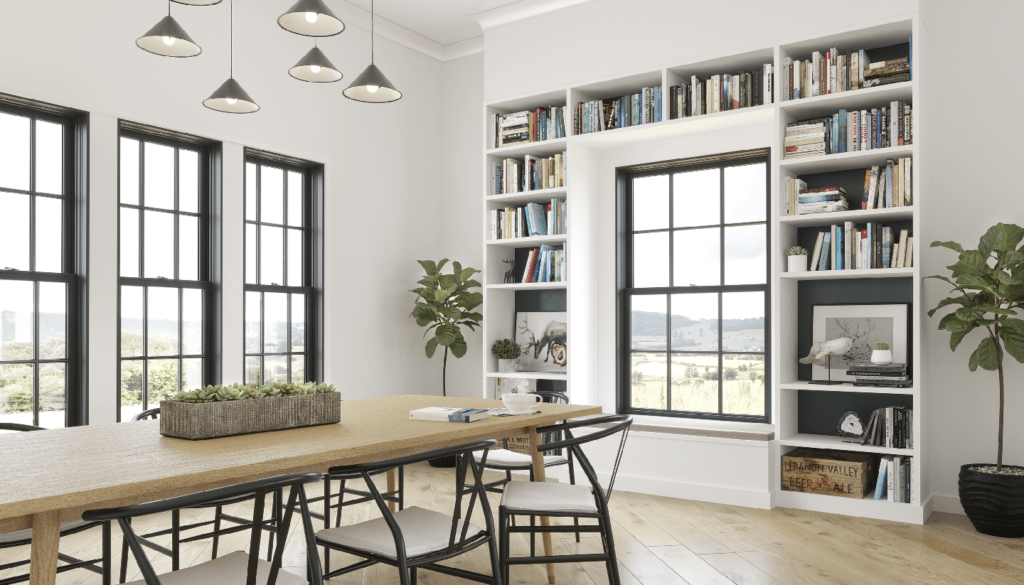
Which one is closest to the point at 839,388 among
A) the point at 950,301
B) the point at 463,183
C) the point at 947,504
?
the point at 950,301

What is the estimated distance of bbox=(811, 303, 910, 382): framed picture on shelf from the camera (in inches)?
190

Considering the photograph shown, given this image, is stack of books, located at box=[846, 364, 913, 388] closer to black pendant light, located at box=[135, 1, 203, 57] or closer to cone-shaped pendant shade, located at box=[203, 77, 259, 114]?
cone-shaped pendant shade, located at box=[203, 77, 259, 114]

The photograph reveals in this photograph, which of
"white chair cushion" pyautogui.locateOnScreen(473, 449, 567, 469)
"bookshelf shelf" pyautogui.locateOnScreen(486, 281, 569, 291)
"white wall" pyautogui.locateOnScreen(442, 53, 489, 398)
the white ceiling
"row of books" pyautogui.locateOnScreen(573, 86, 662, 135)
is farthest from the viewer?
"white wall" pyautogui.locateOnScreen(442, 53, 489, 398)

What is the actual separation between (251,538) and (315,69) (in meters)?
2.37

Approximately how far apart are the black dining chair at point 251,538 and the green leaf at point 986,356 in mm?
3921

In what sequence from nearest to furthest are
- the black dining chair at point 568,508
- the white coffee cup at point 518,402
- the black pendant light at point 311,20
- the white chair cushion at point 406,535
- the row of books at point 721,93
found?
the white chair cushion at point 406,535 → the black dining chair at point 568,508 → the black pendant light at point 311,20 → the white coffee cup at point 518,402 → the row of books at point 721,93

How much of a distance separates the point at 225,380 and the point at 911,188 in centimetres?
462

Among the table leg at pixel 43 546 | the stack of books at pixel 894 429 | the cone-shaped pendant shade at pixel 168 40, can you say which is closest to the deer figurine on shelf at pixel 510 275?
the stack of books at pixel 894 429

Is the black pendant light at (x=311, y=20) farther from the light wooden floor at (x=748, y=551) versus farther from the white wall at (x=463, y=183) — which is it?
the white wall at (x=463, y=183)

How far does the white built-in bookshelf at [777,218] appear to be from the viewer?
4.56 meters

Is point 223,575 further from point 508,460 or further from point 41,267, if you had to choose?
point 41,267

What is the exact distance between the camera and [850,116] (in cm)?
477

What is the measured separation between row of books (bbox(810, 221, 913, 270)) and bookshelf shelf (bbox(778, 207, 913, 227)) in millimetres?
60

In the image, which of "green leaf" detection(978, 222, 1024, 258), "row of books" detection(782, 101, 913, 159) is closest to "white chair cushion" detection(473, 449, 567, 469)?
"row of books" detection(782, 101, 913, 159)
